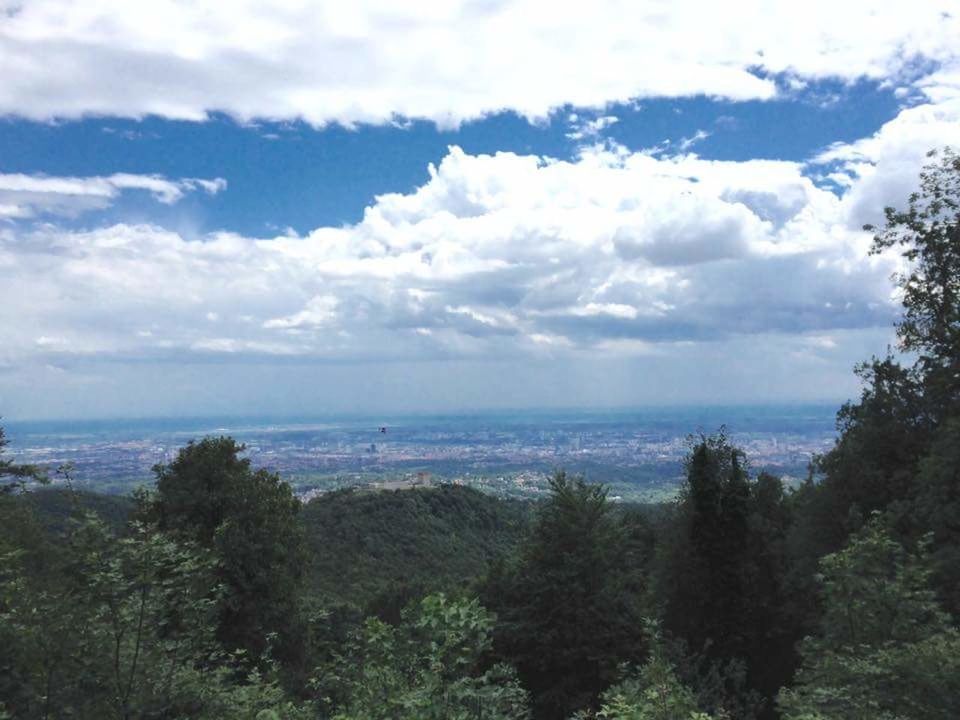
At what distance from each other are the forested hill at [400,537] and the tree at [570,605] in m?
28.6

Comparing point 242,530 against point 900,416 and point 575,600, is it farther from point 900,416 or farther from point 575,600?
point 900,416

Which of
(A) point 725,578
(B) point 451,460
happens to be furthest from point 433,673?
(B) point 451,460

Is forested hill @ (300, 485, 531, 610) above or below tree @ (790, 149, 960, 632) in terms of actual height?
below

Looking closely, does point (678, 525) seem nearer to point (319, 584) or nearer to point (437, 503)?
point (319, 584)

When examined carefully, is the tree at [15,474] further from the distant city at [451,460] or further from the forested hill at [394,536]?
the distant city at [451,460]

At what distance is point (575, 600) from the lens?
18.1 m

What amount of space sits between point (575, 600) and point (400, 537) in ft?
199

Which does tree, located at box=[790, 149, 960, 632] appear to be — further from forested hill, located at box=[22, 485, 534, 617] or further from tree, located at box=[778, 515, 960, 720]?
forested hill, located at box=[22, 485, 534, 617]

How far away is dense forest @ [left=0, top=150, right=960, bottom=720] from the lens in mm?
7770

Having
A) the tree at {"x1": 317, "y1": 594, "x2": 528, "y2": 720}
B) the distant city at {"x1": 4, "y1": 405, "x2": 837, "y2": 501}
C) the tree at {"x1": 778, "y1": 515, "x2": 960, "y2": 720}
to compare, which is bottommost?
the distant city at {"x1": 4, "y1": 405, "x2": 837, "y2": 501}

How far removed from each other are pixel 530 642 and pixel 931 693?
10.7 metres

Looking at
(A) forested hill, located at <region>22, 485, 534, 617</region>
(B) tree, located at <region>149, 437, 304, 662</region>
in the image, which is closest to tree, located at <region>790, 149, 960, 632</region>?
(B) tree, located at <region>149, 437, 304, 662</region>

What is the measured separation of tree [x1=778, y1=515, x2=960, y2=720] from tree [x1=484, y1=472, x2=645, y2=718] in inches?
215

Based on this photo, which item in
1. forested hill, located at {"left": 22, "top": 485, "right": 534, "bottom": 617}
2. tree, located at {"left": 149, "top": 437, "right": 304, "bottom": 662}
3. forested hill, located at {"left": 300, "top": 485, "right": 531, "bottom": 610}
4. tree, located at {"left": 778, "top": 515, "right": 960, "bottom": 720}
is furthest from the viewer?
forested hill, located at {"left": 300, "top": 485, "right": 531, "bottom": 610}
